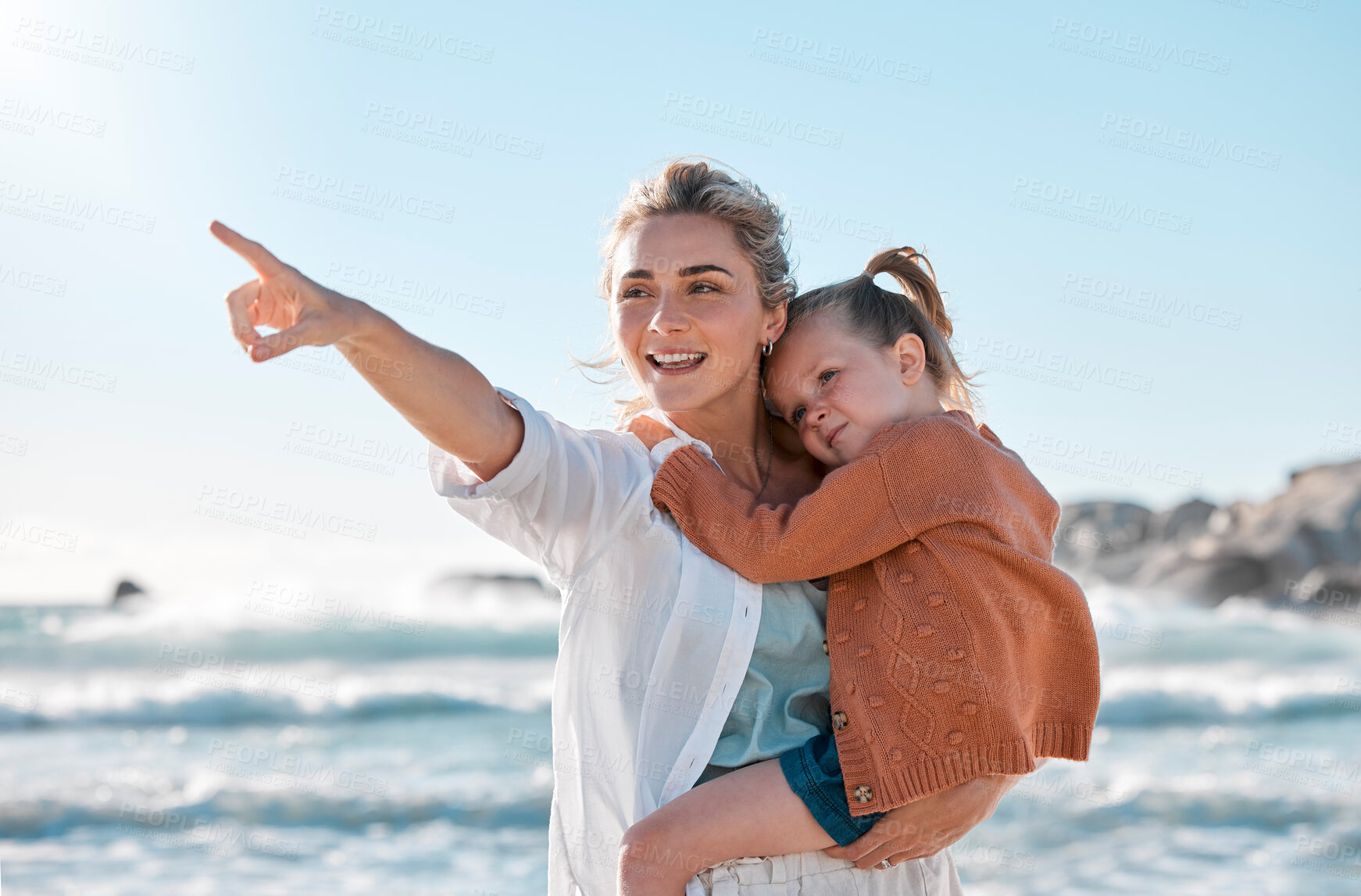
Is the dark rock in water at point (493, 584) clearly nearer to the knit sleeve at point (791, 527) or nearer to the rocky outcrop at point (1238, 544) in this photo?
the rocky outcrop at point (1238, 544)

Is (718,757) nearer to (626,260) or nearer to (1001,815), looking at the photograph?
(626,260)

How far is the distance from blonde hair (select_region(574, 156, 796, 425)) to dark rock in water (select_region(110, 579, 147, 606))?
49.2ft

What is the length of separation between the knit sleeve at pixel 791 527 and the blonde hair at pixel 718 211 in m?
0.51

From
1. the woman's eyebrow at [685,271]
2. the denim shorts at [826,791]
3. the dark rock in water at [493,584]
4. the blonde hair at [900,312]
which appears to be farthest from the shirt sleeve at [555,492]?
the dark rock in water at [493,584]

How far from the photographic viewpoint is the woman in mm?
1776

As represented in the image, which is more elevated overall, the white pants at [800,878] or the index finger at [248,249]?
the index finger at [248,249]

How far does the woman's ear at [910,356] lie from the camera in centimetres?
238

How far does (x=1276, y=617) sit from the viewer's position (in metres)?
14.5

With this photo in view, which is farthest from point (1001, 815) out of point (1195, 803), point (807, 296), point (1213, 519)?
point (1213, 519)

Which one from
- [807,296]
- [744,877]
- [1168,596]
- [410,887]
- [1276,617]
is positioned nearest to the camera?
[744,877]

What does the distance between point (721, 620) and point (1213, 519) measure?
1923 centimetres

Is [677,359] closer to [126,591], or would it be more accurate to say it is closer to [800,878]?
[800,878]

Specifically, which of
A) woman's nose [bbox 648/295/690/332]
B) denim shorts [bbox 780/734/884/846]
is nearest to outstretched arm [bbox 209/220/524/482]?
woman's nose [bbox 648/295/690/332]

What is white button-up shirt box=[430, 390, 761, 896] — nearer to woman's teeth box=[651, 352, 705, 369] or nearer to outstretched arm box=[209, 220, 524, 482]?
outstretched arm box=[209, 220, 524, 482]
